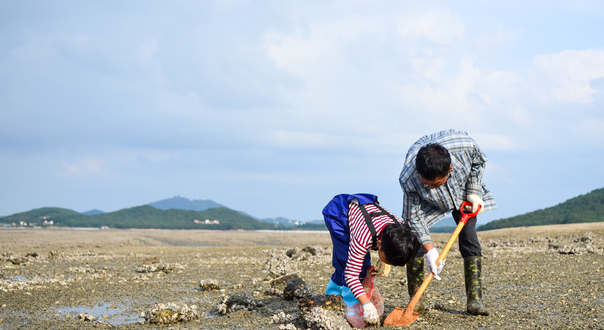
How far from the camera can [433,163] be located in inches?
178

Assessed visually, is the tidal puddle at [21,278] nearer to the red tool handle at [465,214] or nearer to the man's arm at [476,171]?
the red tool handle at [465,214]

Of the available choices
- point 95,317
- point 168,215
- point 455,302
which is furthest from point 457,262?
point 168,215

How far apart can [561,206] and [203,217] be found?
42.2 m

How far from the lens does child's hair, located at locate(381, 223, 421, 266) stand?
4184mm

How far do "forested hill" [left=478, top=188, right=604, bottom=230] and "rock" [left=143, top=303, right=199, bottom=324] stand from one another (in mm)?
33871

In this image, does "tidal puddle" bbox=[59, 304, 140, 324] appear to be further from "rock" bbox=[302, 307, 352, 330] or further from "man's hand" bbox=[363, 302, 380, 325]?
"man's hand" bbox=[363, 302, 380, 325]

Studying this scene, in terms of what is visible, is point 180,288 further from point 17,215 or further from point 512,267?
point 17,215

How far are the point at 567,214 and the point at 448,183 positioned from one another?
35.9 m

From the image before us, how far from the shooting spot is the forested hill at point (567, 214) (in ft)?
112

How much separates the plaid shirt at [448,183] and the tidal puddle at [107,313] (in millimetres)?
3510

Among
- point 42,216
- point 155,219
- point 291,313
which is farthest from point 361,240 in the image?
point 42,216

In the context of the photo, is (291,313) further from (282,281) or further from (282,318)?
(282,281)

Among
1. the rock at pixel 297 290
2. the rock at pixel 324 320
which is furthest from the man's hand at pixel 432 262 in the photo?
the rock at pixel 297 290

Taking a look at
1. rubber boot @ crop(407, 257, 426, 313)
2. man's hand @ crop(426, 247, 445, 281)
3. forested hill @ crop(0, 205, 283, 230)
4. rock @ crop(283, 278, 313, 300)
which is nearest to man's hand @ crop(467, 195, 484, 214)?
man's hand @ crop(426, 247, 445, 281)
